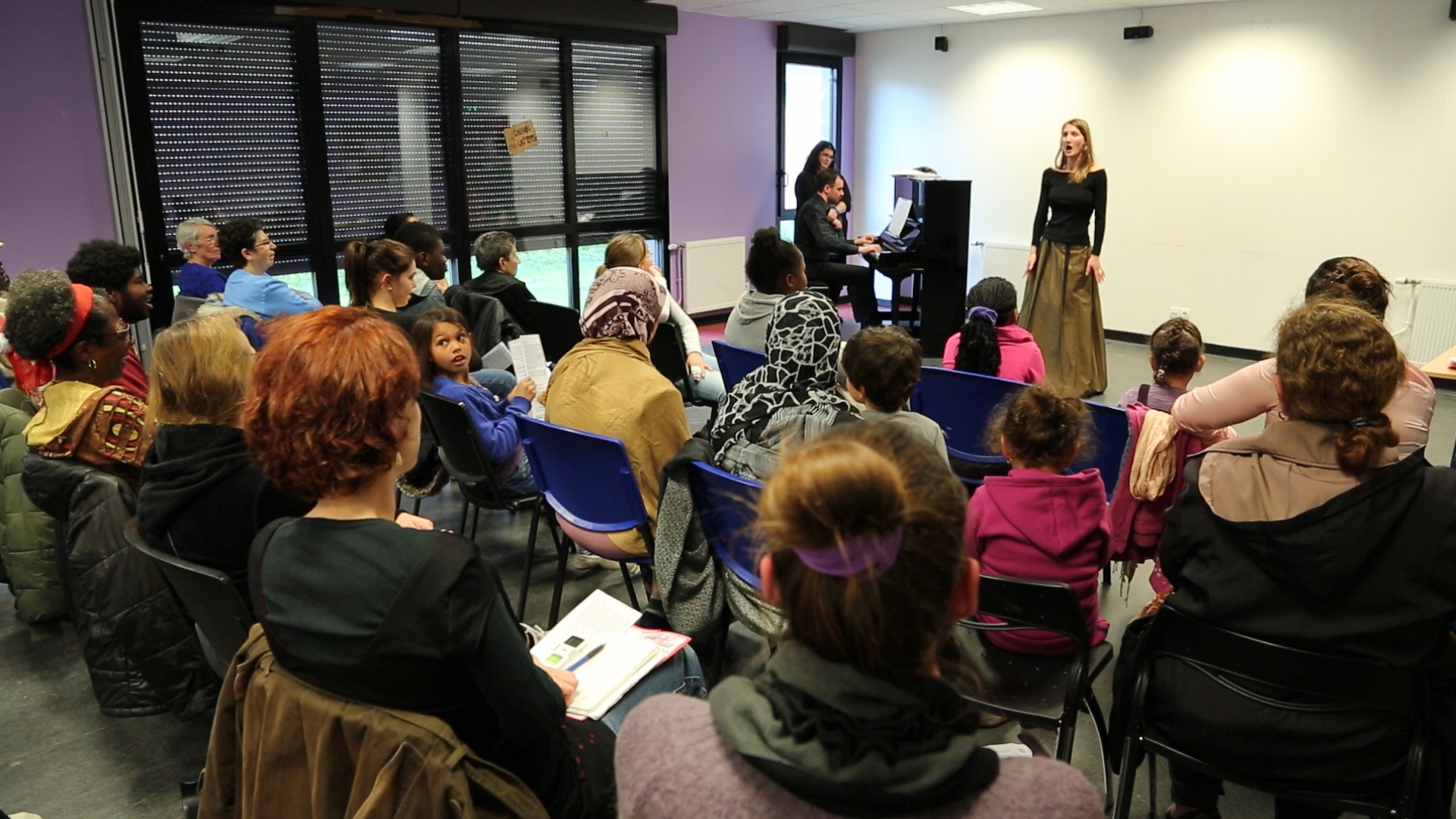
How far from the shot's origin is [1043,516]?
1.96m

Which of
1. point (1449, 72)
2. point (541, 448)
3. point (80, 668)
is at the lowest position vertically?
point (80, 668)

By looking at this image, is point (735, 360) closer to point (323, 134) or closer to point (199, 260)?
point (199, 260)

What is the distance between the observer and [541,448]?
2629 millimetres

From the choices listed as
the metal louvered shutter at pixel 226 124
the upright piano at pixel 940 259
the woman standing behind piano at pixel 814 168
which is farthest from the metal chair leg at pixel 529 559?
the woman standing behind piano at pixel 814 168

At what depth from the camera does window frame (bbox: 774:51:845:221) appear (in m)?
8.33

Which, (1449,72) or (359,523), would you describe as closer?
(359,523)

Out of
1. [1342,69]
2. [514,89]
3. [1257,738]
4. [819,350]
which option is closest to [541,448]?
[819,350]

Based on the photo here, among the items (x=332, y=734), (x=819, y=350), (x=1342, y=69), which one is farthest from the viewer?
(x=1342, y=69)

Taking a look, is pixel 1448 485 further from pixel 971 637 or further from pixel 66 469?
pixel 66 469

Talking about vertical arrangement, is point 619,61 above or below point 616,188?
above

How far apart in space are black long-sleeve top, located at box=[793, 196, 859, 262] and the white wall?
2.00 meters

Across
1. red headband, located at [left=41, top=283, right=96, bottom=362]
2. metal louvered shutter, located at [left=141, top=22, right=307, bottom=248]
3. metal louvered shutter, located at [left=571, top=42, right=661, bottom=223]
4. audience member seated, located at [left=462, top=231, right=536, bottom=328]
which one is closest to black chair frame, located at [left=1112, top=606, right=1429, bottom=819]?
red headband, located at [left=41, top=283, right=96, bottom=362]

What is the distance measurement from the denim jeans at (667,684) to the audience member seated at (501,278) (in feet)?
8.85

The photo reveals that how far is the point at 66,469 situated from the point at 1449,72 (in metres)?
7.22
